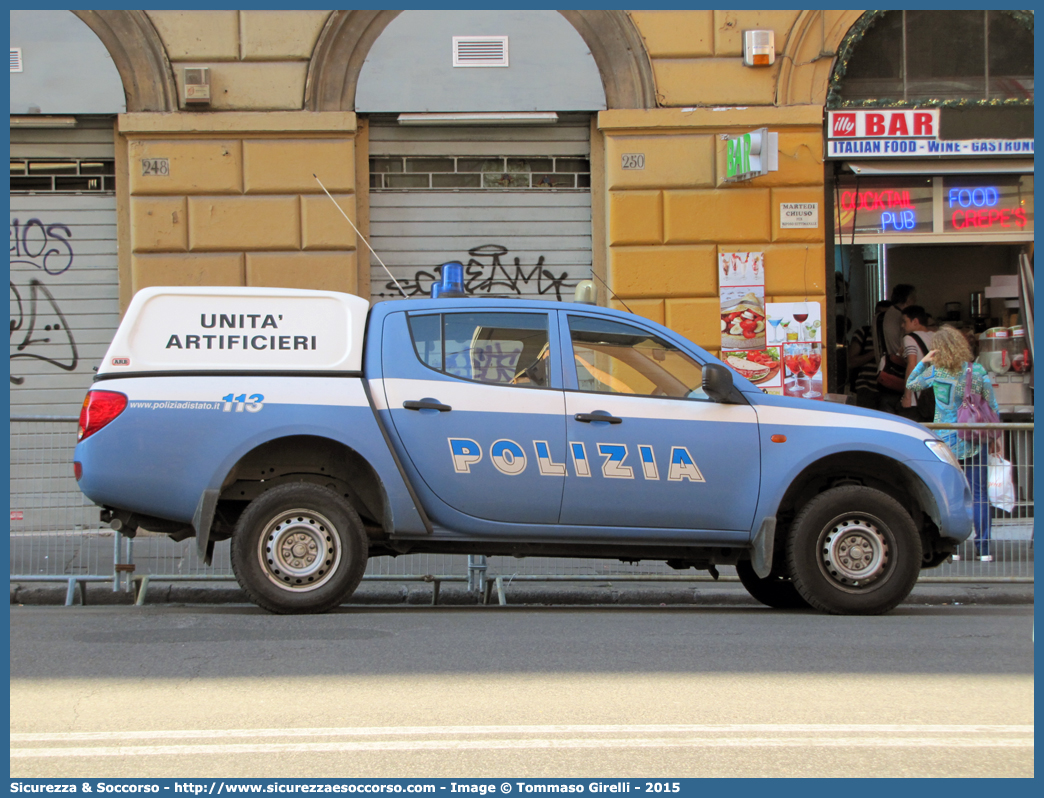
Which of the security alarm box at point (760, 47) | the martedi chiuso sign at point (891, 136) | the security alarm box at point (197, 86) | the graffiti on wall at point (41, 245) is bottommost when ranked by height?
the graffiti on wall at point (41, 245)

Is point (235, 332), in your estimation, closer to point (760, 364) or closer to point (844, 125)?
point (760, 364)

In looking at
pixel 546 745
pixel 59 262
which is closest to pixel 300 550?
pixel 546 745

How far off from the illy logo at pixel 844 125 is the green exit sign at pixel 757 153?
888 mm

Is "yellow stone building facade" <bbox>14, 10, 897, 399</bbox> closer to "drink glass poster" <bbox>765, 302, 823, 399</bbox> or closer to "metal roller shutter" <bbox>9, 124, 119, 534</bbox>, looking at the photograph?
"drink glass poster" <bbox>765, 302, 823, 399</bbox>

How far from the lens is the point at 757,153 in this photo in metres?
11.1

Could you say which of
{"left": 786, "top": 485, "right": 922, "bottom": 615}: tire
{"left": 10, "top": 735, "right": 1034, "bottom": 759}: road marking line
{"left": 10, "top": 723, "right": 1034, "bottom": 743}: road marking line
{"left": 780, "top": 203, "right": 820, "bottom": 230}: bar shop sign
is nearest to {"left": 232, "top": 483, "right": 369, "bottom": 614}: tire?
{"left": 10, "top": 723, "right": 1034, "bottom": 743}: road marking line

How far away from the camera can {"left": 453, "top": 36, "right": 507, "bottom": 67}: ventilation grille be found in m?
11.6

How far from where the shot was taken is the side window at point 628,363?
21.5 feet

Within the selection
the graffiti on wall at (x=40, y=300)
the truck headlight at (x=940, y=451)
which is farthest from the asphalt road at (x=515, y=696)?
the graffiti on wall at (x=40, y=300)

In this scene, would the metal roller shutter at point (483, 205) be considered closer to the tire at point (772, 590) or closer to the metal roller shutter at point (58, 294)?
the metal roller shutter at point (58, 294)

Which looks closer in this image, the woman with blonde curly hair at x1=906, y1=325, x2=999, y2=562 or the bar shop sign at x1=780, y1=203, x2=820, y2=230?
the woman with blonde curly hair at x1=906, y1=325, x2=999, y2=562

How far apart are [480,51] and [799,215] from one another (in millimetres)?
3789

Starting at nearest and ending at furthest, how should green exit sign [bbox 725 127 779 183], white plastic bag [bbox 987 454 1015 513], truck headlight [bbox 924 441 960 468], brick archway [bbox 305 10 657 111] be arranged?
truck headlight [bbox 924 441 960 468], white plastic bag [bbox 987 454 1015 513], green exit sign [bbox 725 127 779 183], brick archway [bbox 305 10 657 111]

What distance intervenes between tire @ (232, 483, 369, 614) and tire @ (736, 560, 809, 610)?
268 centimetres
